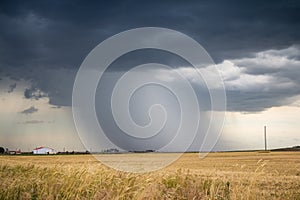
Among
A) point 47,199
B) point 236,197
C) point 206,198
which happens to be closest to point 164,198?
point 206,198

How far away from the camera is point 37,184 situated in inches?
349

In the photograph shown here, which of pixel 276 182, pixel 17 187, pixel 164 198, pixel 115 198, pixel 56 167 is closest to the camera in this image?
pixel 115 198

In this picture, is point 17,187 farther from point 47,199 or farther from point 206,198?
point 206,198

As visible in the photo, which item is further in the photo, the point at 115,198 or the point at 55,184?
the point at 55,184

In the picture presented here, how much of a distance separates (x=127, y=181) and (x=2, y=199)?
2.63 m

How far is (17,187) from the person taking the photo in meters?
8.62

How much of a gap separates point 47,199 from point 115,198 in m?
1.35

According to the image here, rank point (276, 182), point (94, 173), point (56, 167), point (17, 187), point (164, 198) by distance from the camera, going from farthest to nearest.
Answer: point (276, 182), point (56, 167), point (94, 173), point (17, 187), point (164, 198)

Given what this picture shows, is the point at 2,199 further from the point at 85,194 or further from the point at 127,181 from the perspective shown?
the point at 127,181

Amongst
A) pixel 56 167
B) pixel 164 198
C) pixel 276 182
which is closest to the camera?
pixel 164 198

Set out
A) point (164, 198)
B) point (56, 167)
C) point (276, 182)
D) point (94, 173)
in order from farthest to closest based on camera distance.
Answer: point (276, 182)
point (56, 167)
point (94, 173)
point (164, 198)

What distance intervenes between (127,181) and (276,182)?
1185 cm

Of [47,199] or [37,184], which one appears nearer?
[47,199]

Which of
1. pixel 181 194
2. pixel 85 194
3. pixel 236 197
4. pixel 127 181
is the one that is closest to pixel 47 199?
pixel 85 194
